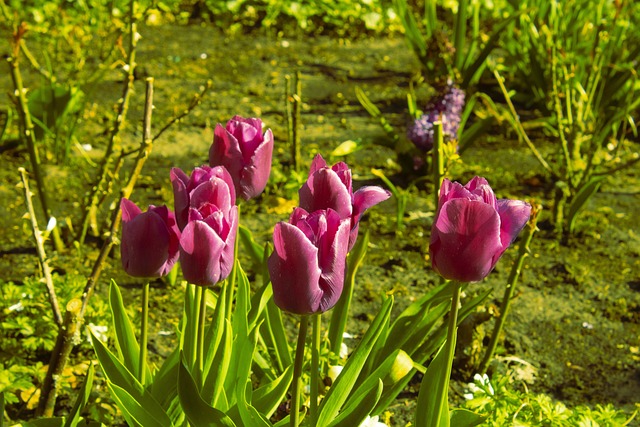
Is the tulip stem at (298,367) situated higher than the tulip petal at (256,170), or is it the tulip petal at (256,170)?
the tulip petal at (256,170)

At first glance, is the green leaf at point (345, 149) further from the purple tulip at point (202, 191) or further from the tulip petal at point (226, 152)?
the purple tulip at point (202, 191)

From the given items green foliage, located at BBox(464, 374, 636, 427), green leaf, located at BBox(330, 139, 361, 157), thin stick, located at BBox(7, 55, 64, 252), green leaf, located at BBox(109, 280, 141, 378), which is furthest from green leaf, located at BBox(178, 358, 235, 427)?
green leaf, located at BBox(330, 139, 361, 157)

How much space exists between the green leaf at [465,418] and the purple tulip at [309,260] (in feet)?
1.45

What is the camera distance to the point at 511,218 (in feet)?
4.17

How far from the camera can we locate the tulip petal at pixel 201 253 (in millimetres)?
1293

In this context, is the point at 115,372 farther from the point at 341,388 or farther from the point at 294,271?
the point at 294,271

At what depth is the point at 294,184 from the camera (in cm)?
312

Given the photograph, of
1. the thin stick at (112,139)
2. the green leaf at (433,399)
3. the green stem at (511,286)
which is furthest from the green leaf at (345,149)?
the green leaf at (433,399)

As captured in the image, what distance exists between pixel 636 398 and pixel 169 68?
2909 mm

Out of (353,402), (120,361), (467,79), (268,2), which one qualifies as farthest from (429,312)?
(268,2)

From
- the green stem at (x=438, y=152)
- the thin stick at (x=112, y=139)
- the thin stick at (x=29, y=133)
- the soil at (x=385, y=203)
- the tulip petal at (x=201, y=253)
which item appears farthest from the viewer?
the soil at (x=385, y=203)

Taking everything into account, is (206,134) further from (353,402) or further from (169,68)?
(353,402)

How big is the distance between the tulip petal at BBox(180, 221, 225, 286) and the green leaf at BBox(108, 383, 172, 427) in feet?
0.80

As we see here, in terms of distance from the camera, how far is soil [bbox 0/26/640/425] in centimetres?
259
